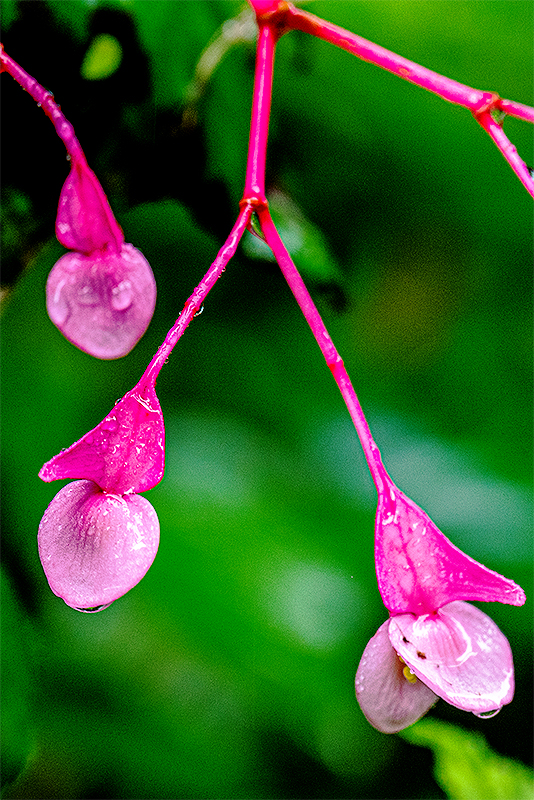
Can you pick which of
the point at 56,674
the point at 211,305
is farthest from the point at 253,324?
the point at 56,674

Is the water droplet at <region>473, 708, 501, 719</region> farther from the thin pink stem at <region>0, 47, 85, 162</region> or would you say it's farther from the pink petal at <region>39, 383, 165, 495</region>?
the thin pink stem at <region>0, 47, 85, 162</region>

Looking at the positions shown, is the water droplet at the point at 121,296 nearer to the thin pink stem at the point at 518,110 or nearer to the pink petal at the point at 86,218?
the pink petal at the point at 86,218

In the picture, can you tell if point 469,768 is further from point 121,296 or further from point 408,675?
point 121,296

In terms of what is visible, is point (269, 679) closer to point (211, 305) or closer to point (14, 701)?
point (14, 701)

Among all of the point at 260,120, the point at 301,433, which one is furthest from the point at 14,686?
the point at 260,120

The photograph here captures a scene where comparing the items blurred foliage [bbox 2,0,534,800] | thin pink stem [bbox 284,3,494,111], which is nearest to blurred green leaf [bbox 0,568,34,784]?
blurred foliage [bbox 2,0,534,800]

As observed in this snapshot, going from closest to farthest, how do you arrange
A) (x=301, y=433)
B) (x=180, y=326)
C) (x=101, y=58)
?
(x=180, y=326)
(x=101, y=58)
(x=301, y=433)

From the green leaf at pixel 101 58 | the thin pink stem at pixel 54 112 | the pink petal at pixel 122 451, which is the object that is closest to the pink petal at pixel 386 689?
the pink petal at pixel 122 451
